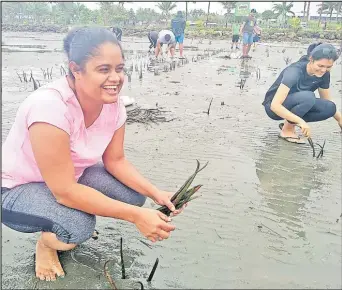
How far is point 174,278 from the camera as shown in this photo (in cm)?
227

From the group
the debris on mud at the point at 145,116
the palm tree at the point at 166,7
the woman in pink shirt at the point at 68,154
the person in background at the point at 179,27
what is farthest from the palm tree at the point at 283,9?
the woman in pink shirt at the point at 68,154

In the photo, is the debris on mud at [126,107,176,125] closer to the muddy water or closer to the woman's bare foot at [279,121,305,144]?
the muddy water

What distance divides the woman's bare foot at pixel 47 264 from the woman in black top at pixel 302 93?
9.77 ft

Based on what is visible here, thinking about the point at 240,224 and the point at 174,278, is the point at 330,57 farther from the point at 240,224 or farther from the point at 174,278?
the point at 174,278

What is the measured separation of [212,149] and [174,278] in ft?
7.82

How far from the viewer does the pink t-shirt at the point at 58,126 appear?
2.00 m

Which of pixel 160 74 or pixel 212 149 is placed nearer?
pixel 212 149

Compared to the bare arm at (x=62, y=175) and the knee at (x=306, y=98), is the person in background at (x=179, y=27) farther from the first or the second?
the bare arm at (x=62, y=175)

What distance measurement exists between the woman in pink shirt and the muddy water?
0.34 meters

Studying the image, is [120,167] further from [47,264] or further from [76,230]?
[47,264]

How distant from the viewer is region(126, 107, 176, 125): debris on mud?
5.52m

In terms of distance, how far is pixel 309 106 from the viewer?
465 centimetres

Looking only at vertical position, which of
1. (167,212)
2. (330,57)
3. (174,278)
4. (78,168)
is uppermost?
(330,57)

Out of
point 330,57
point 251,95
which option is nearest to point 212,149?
point 330,57
